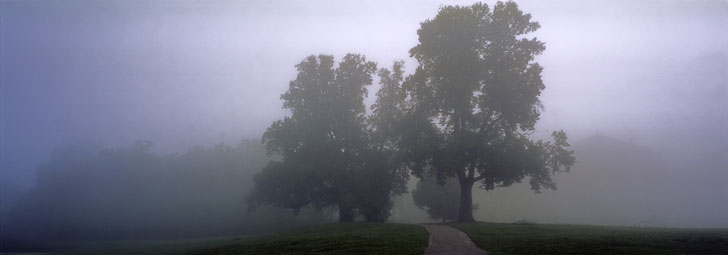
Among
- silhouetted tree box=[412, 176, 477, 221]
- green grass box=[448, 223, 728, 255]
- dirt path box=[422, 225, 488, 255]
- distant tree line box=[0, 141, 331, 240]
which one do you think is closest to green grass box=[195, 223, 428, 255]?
dirt path box=[422, 225, 488, 255]

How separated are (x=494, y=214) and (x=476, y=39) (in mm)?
72049

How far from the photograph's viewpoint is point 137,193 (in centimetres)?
8012

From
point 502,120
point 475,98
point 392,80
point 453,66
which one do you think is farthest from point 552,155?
point 392,80

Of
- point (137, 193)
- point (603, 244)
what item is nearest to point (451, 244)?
point (603, 244)

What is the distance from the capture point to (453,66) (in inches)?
1369

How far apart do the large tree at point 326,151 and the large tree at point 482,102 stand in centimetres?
748

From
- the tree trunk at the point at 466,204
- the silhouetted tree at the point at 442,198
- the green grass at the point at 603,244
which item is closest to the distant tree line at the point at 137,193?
the silhouetted tree at the point at 442,198

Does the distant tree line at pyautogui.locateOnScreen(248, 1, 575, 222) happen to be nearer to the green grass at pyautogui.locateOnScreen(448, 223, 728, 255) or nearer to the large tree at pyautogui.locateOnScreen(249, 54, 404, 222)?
the large tree at pyautogui.locateOnScreen(249, 54, 404, 222)

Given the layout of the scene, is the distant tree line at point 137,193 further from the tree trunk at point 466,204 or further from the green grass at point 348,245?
the green grass at point 348,245

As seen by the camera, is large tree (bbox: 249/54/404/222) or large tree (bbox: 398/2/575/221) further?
large tree (bbox: 249/54/404/222)

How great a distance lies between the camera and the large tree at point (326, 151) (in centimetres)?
4147

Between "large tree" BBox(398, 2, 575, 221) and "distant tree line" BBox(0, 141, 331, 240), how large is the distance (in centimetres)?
3689

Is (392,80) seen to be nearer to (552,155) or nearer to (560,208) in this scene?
(552,155)

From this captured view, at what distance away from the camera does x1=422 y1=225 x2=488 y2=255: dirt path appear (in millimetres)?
17422
